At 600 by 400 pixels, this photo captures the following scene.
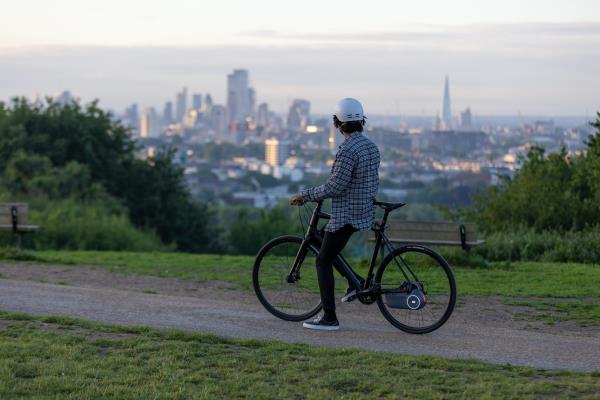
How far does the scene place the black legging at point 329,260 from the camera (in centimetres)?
915

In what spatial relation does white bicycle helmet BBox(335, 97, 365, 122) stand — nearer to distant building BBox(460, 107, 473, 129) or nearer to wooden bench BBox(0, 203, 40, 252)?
wooden bench BBox(0, 203, 40, 252)

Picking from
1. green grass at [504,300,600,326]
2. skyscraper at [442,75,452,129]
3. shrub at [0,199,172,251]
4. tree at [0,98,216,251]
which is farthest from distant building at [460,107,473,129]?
green grass at [504,300,600,326]

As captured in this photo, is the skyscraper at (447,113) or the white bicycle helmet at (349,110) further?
the skyscraper at (447,113)

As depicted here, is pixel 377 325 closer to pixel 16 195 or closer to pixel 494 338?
pixel 494 338

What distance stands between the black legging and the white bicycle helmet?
84 centimetres

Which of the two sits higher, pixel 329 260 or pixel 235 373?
pixel 329 260

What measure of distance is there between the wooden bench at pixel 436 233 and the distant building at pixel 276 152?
504 ft

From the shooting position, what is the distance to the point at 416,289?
29.7 ft

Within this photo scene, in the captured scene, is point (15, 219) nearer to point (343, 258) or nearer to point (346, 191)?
point (343, 258)

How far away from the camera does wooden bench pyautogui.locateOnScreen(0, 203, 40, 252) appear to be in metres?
17.5

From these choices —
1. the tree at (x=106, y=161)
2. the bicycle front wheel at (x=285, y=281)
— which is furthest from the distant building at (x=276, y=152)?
the bicycle front wheel at (x=285, y=281)

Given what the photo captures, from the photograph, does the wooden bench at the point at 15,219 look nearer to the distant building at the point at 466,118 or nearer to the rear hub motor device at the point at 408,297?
the rear hub motor device at the point at 408,297

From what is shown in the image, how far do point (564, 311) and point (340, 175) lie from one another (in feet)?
10.8

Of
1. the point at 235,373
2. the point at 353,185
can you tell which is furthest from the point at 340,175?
the point at 235,373
